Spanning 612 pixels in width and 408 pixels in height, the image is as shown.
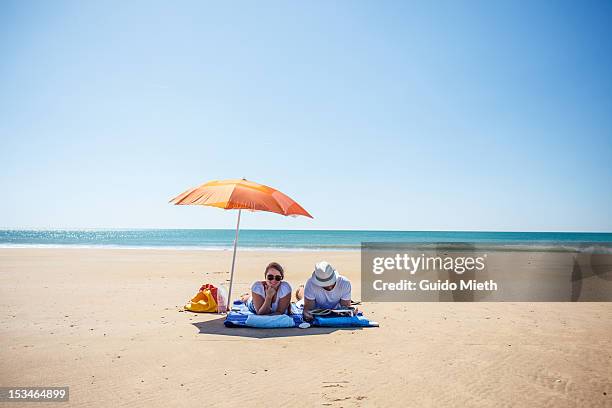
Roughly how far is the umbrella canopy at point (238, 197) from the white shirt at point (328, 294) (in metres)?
1.36

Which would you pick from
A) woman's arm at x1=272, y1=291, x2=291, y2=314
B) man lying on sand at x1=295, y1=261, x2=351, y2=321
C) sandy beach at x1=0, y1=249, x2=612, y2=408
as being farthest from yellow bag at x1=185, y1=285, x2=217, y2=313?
man lying on sand at x1=295, y1=261, x2=351, y2=321

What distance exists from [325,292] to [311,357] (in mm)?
2112

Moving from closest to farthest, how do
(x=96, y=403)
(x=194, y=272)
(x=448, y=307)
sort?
(x=96, y=403) < (x=448, y=307) < (x=194, y=272)

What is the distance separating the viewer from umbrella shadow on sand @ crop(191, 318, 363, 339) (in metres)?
6.23

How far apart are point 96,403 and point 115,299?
237 inches

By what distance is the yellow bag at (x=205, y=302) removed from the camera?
7.89 m

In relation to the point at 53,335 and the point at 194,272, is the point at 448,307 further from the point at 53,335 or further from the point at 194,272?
the point at 194,272

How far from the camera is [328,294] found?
7219 mm

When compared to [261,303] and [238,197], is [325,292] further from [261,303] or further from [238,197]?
[238,197]

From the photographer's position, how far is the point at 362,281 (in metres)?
13.8

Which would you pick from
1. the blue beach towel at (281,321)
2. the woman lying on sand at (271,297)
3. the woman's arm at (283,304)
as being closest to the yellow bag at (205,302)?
the blue beach towel at (281,321)

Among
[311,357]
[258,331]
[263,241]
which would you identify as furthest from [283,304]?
[263,241]

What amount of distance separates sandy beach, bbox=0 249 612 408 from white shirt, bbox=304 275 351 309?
726 mm

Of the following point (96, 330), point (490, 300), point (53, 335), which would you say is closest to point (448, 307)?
point (490, 300)
